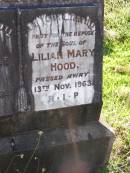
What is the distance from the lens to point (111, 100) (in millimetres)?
5832

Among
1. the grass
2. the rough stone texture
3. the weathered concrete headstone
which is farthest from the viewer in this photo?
the grass

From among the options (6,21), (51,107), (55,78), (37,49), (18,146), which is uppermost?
(6,21)

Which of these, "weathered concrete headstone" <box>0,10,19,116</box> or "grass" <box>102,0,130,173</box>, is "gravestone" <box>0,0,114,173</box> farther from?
"grass" <box>102,0,130,173</box>

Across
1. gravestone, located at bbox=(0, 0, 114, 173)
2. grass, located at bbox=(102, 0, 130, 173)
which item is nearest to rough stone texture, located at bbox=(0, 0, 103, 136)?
gravestone, located at bbox=(0, 0, 114, 173)

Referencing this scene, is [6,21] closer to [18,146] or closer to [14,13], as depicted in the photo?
[14,13]

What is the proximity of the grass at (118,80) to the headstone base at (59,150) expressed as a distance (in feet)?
0.74

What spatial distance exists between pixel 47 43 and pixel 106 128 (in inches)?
41.9

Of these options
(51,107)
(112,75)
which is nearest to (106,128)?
(51,107)

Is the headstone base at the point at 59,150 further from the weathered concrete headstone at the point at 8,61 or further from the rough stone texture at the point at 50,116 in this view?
the weathered concrete headstone at the point at 8,61

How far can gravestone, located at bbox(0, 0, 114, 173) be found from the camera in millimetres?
3926

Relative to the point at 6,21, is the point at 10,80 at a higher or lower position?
lower

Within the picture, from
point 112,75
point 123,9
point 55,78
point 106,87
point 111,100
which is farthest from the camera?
point 123,9

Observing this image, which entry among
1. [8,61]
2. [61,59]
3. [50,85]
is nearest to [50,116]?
[50,85]

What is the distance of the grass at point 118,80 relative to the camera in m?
4.89
